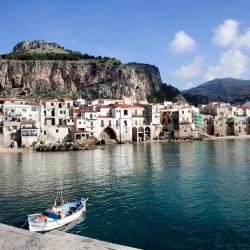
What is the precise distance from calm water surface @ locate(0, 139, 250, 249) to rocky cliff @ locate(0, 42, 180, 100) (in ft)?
353

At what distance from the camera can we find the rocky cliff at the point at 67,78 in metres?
152

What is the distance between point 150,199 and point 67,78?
449ft

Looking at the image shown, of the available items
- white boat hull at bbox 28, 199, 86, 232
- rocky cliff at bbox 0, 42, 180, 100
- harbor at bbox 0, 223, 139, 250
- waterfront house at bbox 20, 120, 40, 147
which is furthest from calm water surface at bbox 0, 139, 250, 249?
rocky cliff at bbox 0, 42, 180, 100

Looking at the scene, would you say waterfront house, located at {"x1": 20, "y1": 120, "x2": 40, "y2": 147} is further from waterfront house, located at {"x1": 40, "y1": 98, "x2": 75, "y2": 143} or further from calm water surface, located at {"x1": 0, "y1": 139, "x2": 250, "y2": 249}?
calm water surface, located at {"x1": 0, "y1": 139, "x2": 250, "y2": 249}

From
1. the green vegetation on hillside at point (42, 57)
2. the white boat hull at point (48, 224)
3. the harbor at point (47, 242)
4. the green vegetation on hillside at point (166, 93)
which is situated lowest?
the white boat hull at point (48, 224)

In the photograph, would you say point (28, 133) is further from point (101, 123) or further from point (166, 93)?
point (166, 93)

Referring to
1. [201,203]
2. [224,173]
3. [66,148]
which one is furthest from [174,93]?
[201,203]

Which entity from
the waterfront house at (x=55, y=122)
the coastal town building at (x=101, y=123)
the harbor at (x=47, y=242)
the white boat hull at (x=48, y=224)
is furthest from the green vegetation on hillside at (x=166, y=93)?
the harbor at (x=47, y=242)

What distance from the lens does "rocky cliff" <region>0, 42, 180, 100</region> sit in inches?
5989

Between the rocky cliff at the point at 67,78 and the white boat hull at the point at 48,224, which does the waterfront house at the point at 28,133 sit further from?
the rocky cliff at the point at 67,78

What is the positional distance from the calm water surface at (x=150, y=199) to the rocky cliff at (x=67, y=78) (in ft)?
353

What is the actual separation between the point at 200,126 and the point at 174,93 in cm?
7175

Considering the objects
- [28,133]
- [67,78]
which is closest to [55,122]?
[28,133]

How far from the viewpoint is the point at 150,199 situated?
91.7ft
